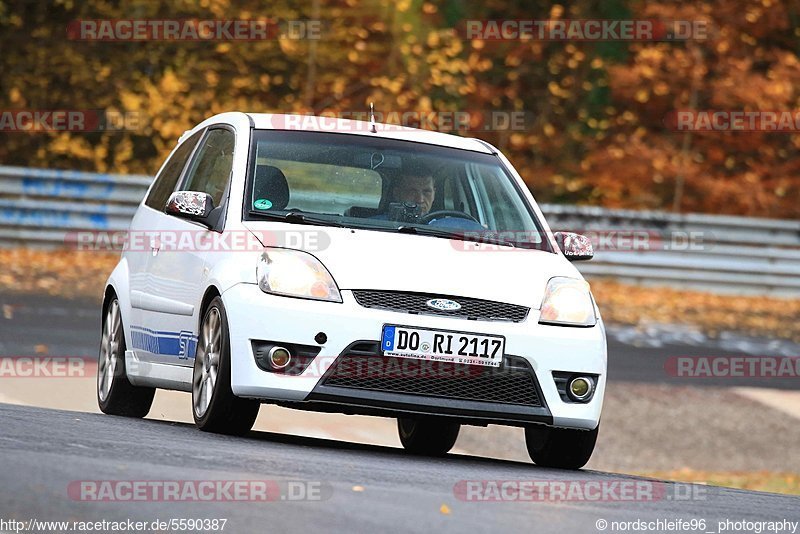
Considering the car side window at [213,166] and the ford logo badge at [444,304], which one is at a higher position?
the car side window at [213,166]

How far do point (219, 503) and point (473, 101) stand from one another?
2587cm

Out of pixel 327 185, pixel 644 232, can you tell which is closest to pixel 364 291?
pixel 327 185

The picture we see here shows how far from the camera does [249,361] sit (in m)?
7.89

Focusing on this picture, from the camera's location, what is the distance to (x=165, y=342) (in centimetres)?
899

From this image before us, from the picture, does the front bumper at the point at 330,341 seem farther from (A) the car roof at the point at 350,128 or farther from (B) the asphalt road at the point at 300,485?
(A) the car roof at the point at 350,128

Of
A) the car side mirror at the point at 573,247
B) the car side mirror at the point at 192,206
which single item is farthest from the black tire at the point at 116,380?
the car side mirror at the point at 573,247

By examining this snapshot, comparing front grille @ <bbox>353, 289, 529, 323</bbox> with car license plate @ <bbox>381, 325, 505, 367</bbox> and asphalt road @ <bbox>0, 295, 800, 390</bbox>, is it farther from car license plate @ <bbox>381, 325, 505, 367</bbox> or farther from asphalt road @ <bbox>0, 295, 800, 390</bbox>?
asphalt road @ <bbox>0, 295, 800, 390</bbox>

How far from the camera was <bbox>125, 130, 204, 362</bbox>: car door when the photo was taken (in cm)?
923

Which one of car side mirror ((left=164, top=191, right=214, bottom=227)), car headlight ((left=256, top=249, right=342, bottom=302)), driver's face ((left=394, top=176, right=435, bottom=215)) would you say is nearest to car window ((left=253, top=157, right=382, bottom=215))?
driver's face ((left=394, top=176, right=435, bottom=215))

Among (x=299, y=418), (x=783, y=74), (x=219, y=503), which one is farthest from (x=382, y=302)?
(x=783, y=74)

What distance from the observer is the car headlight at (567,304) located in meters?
8.24

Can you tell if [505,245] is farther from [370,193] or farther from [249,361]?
[249,361]

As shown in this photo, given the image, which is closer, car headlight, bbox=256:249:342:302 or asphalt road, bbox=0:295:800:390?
car headlight, bbox=256:249:342:302

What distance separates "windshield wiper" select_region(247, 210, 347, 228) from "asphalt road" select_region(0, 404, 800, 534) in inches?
43.1
